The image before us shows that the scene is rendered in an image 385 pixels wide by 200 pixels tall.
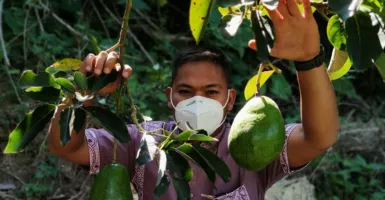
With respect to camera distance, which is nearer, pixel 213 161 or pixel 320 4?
pixel 320 4

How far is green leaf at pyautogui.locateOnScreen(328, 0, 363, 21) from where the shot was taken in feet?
2.49

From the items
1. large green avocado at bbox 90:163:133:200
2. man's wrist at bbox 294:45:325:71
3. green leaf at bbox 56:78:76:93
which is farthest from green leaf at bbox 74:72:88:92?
man's wrist at bbox 294:45:325:71

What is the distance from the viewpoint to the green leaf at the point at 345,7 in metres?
0.76

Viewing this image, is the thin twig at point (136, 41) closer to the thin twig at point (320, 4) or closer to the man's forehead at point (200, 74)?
the man's forehead at point (200, 74)

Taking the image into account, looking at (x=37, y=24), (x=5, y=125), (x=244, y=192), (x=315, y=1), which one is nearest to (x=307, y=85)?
(x=315, y=1)

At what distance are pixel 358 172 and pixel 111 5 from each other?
168 centimetres

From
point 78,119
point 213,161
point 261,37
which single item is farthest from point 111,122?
point 261,37

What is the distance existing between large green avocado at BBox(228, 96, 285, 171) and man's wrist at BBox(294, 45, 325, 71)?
13 cm

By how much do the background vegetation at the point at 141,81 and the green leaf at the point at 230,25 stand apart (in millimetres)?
1887

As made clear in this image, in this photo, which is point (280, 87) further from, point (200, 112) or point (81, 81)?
point (81, 81)

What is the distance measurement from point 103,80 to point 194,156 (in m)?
0.20

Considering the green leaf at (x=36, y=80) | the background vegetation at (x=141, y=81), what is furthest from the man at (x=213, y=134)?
the background vegetation at (x=141, y=81)

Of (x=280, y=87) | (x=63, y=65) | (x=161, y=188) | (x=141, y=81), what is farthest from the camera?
(x=280, y=87)

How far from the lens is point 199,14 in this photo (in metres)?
0.94
